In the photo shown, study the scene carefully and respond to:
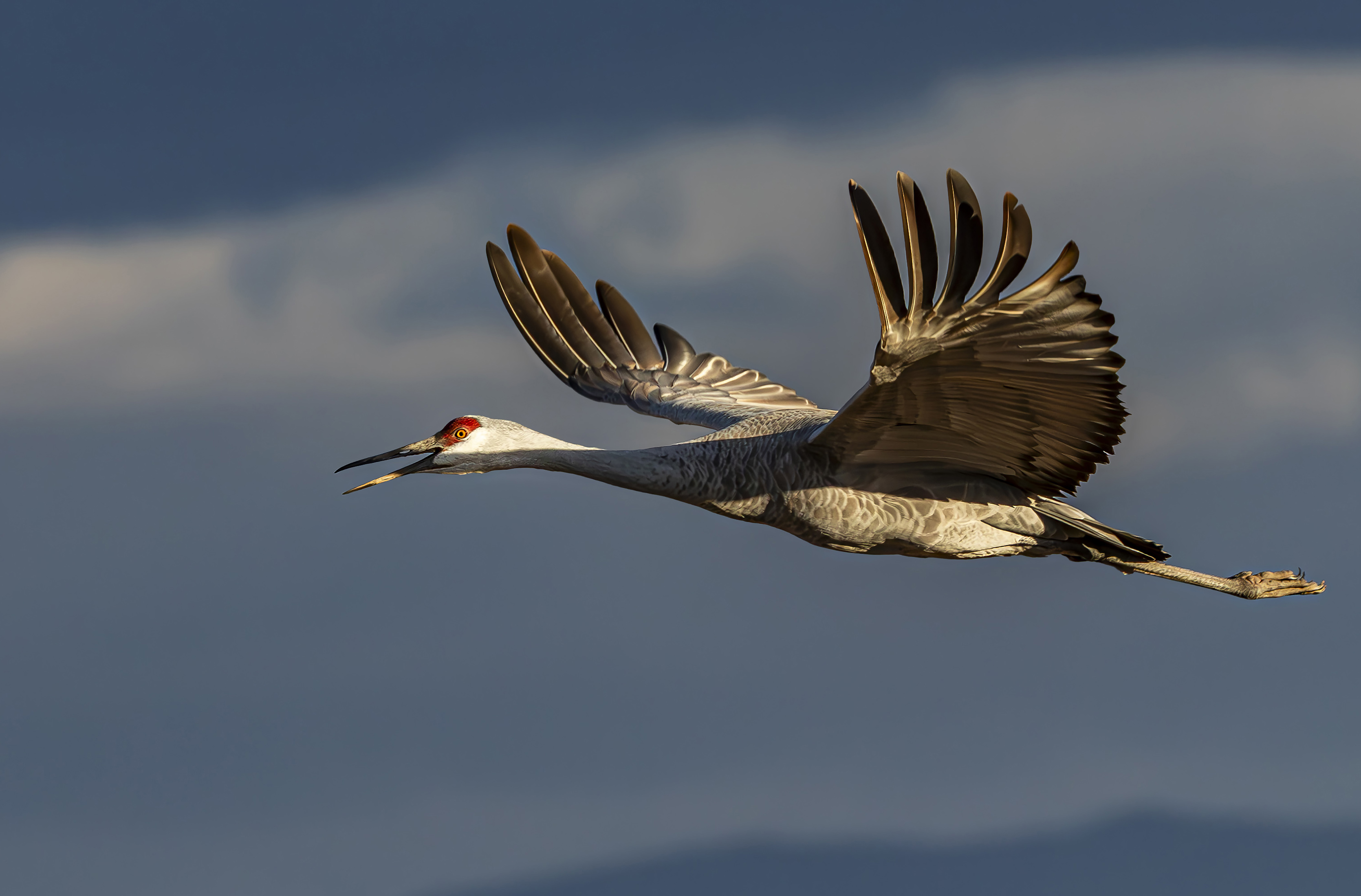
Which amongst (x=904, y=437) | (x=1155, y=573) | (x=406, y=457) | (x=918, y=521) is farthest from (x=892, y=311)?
(x=1155, y=573)

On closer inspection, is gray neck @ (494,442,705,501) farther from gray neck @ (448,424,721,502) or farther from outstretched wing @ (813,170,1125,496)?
outstretched wing @ (813,170,1125,496)

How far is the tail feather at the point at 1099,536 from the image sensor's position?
9.91 meters

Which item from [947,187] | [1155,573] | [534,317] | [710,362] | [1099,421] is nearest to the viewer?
[947,187]

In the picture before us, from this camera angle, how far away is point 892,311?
735 centimetres

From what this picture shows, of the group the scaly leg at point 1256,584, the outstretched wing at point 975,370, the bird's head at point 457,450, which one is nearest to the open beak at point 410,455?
the bird's head at point 457,450

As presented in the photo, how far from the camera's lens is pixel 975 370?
7980 mm

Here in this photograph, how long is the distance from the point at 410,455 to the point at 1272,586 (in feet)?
24.7

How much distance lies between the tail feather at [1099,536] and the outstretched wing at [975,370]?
1.19ft

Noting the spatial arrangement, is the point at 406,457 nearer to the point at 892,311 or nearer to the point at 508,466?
the point at 508,466

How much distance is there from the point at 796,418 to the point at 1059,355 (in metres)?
2.81

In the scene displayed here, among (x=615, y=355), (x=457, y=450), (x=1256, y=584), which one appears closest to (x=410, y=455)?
(x=457, y=450)

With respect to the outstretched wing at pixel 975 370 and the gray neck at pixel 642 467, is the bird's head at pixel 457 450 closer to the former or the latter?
the gray neck at pixel 642 467

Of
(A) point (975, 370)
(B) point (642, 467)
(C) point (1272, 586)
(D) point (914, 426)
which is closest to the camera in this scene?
(A) point (975, 370)

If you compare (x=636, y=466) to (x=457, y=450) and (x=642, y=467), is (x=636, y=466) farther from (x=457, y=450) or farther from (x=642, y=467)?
(x=457, y=450)
